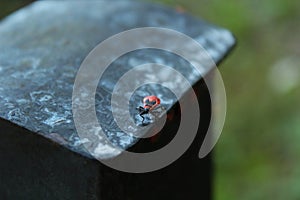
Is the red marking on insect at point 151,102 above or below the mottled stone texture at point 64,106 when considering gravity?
above

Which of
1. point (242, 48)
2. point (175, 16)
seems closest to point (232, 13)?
point (242, 48)

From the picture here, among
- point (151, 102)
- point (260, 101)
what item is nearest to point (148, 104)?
point (151, 102)

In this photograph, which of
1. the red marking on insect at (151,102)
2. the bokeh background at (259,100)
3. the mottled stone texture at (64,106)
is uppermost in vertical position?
the red marking on insect at (151,102)

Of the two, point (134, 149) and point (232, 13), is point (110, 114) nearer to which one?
point (134, 149)

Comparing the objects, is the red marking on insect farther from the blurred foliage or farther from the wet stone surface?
the blurred foliage

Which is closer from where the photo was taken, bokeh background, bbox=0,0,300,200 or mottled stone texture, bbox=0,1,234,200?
mottled stone texture, bbox=0,1,234,200

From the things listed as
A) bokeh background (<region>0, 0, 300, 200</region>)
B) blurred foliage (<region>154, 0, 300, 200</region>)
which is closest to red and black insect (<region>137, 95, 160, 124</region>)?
bokeh background (<region>0, 0, 300, 200</region>)

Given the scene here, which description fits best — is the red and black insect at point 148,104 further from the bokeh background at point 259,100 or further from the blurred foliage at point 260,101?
the blurred foliage at point 260,101

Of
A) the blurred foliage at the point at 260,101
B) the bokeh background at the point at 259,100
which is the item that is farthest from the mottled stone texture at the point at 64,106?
the blurred foliage at the point at 260,101

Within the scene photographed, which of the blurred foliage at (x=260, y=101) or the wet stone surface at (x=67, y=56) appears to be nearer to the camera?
the wet stone surface at (x=67, y=56)
